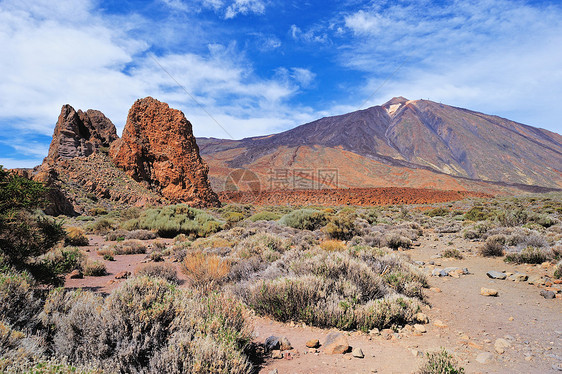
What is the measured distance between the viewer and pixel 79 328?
2652 mm

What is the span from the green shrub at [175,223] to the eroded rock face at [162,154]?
8.10 m

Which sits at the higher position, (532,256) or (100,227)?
(532,256)

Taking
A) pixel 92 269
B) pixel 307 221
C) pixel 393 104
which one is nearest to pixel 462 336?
pixel 92 269

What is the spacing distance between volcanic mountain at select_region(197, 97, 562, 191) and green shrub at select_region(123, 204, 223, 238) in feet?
124

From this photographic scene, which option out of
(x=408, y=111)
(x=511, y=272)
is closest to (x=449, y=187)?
(x=511, y=272)

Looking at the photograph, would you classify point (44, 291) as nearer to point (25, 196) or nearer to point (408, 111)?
point (25, 196)

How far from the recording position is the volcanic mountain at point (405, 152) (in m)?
63.2

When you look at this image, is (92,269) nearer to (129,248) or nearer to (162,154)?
(129,248)

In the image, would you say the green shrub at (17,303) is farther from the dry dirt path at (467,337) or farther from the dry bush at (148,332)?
the dry dirt path at (467,337)

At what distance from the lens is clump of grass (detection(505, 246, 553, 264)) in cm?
671

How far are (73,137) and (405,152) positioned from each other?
106m

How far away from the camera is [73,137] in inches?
945

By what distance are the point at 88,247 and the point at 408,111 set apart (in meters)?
158

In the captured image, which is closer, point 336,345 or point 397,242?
→ point 336,345
